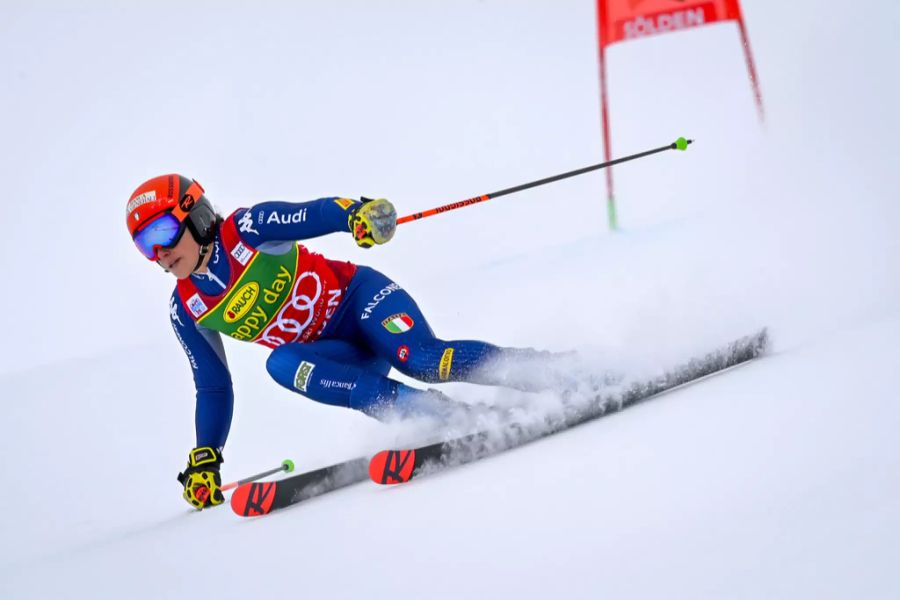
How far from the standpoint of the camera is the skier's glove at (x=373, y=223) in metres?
2.72

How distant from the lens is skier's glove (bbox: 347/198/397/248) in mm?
2721

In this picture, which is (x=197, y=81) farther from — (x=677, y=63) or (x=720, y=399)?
(x=720, y=399)

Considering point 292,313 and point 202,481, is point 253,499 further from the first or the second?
point 292,313

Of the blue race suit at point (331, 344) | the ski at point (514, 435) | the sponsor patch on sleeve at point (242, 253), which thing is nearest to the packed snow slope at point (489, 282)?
the ski at point (514, 435)

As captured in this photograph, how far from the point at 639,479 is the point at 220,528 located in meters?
1.33

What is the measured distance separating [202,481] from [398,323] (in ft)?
2.74

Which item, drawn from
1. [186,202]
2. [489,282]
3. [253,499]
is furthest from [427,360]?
[489,282]

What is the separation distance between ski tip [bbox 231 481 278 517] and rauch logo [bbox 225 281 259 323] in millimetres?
621

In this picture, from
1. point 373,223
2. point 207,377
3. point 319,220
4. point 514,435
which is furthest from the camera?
point 207,377

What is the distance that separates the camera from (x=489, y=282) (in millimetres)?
6543

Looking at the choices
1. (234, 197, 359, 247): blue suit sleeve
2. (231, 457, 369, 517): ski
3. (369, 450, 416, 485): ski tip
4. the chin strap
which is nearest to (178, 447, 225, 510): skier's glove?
(231, 457, 369, 517): ski

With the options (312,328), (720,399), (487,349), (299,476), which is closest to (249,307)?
(312,328)

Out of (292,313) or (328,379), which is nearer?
(328,379)

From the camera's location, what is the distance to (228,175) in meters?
7.73
